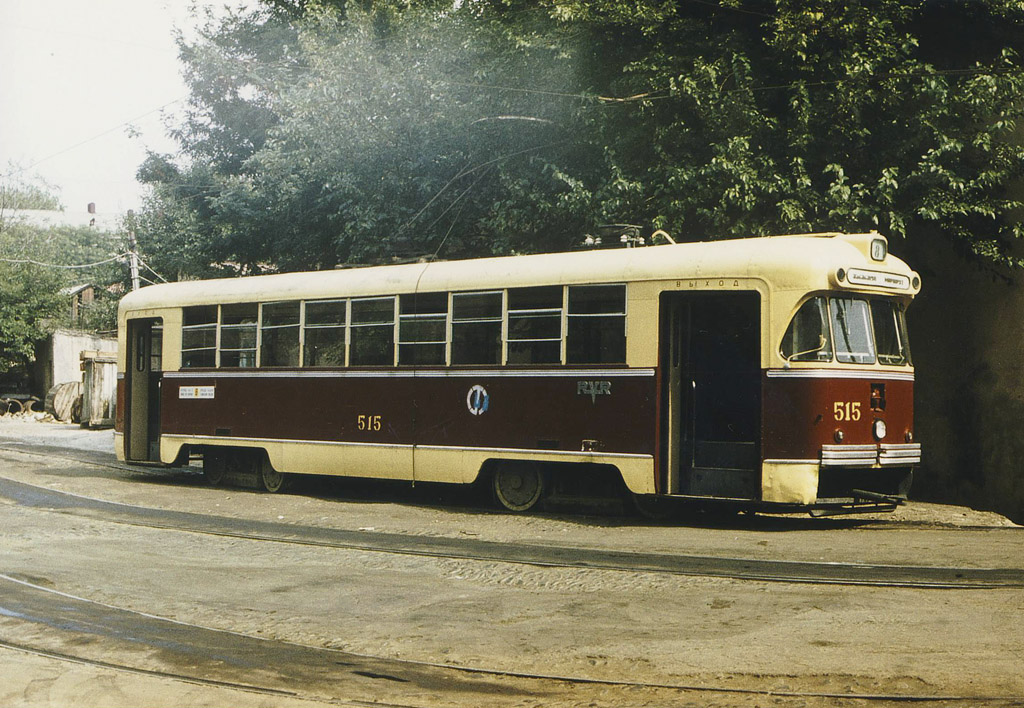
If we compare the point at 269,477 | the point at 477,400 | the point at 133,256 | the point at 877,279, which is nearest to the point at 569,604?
the point at 477,400

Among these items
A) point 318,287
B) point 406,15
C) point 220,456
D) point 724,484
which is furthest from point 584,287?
point 406,15

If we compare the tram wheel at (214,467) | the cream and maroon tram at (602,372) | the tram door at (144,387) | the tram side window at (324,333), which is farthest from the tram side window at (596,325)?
the tram door at (144,387)

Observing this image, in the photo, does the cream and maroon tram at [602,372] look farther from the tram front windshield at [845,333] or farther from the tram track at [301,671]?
the tram track at [301,671]

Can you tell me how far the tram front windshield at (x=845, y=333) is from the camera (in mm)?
11469

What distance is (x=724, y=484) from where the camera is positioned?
1185cm

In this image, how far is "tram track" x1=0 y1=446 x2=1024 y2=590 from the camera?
8727 mm

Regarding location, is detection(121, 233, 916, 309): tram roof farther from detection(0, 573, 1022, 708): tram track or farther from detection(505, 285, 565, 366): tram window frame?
detection(0, 573, 1022, 708): tram track

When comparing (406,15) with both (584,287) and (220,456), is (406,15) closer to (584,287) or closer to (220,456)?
(220,456)

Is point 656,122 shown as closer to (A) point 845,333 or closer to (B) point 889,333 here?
(B) point 889,333

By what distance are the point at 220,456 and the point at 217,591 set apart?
880 cm

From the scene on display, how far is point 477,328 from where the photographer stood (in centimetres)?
1370

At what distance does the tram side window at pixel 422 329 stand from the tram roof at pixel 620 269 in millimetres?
148

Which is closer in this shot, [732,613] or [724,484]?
[732,613]

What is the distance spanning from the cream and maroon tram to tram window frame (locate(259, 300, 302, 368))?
0.03m
